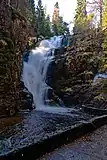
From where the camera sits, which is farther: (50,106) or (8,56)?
(50,106)

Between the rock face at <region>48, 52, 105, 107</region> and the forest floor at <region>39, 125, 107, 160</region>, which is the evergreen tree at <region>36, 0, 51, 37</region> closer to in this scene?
the rock face at <region>48, 52, 105, 107</region>

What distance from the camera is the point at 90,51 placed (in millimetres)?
19766

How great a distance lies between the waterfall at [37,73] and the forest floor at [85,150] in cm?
985

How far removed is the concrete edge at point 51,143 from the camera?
148 inches

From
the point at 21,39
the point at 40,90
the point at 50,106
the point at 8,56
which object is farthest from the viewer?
the point at 40,90

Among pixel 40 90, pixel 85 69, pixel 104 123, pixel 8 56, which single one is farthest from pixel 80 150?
pixel 85 69

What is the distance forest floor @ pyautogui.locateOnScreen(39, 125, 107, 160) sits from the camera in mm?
4402

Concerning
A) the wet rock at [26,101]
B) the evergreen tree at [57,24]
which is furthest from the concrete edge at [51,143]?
the evergreen tree at [57,24]

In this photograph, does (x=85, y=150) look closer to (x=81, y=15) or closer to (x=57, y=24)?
(x=81, y=15)

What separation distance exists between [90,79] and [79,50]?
8.92ft

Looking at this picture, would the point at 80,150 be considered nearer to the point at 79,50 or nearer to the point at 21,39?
the point at 21,39

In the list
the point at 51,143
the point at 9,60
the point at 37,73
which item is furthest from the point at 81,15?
the point at 51,143

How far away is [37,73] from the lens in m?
19.8

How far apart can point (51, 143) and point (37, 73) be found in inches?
600
